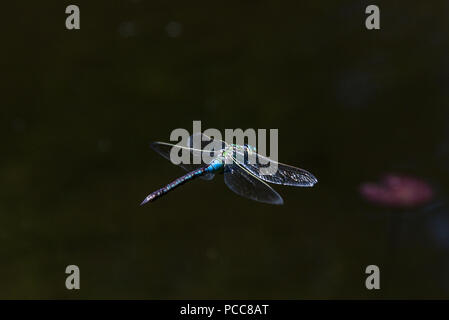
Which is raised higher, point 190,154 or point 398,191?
point 190,154

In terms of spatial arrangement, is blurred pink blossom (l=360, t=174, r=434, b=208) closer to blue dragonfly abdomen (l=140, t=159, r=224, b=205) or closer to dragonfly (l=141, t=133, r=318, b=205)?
dragonfly (l=141, t=133, r=318, b=205)

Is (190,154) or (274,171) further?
(190,154)

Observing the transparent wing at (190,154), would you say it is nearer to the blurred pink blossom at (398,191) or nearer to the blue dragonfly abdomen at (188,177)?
the blue dragonfly abdomen at (188,177)

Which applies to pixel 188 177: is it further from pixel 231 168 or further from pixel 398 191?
pixel 398 191

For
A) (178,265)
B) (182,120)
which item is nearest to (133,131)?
(182,120)

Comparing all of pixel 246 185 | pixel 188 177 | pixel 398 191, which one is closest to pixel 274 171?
pixel 246 185

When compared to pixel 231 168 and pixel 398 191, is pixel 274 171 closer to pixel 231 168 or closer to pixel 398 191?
pixel 231 168

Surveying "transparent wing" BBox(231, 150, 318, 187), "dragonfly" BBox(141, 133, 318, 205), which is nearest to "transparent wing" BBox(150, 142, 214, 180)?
"dragonfly" BBox(141, 133, 318, 205)
